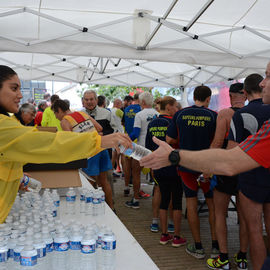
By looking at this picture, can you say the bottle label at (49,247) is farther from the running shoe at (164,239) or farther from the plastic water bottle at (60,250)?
the running shoe at (164,239)

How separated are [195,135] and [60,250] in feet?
7.26

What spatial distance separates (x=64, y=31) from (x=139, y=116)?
1.68m

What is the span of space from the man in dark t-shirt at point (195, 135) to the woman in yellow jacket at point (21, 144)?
5.71 ft

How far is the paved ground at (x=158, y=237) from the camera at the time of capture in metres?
3.19

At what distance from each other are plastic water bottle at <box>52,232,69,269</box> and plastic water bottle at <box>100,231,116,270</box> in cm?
16

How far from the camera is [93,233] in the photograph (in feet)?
4.39

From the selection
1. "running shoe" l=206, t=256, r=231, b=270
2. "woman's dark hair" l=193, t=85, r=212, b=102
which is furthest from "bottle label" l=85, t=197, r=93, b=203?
"woman's dark hair" l=193, t=85, r=212, b=102

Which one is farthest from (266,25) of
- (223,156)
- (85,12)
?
(223,156)

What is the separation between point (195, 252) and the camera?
132 inches

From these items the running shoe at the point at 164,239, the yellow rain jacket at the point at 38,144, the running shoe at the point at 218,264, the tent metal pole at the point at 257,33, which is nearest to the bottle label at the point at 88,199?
the yellow rain jacket at the point at 38,144

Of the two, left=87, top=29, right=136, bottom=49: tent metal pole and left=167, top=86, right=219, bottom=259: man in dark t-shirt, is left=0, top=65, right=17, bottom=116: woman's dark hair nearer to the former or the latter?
left=167, top=86, right=219, bottom=259: man in dark t-shirt

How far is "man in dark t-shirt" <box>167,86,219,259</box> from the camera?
320cm

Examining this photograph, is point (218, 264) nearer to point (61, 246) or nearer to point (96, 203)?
point (96, 203)

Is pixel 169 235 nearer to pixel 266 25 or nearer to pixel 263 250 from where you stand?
pixel 263 250
